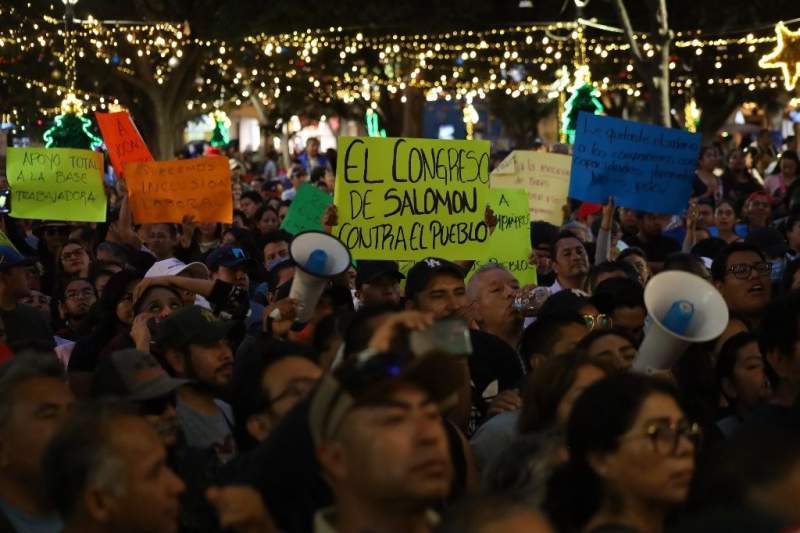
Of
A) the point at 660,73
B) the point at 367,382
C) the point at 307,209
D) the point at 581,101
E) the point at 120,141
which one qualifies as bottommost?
the point at 367,382

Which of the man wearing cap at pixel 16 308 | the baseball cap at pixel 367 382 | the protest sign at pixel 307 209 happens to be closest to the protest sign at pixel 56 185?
the protest sign at pixel 307 209

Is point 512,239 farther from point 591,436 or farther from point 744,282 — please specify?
point 591,436

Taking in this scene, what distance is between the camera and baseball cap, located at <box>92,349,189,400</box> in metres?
5.94

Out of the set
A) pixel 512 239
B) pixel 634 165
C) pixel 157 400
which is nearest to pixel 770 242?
pixel 634 165

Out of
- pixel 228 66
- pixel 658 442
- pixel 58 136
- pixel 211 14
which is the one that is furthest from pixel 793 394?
pixel 228 66

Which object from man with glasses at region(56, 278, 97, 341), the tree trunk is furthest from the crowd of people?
the tree trunk

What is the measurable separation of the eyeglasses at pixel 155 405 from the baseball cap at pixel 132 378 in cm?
2

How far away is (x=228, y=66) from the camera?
3694 centimetres

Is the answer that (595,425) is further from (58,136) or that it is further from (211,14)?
(211,14)

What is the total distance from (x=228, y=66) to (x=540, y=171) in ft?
75.9

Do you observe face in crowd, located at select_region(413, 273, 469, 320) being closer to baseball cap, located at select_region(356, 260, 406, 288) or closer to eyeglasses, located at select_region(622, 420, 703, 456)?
baseball cap, located at select_region(356, 260, 406, 288)

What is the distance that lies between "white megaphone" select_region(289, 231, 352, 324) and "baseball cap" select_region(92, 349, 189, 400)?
64.9 inches

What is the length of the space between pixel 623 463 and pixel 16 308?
5026 mm

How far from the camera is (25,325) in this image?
8.77m
